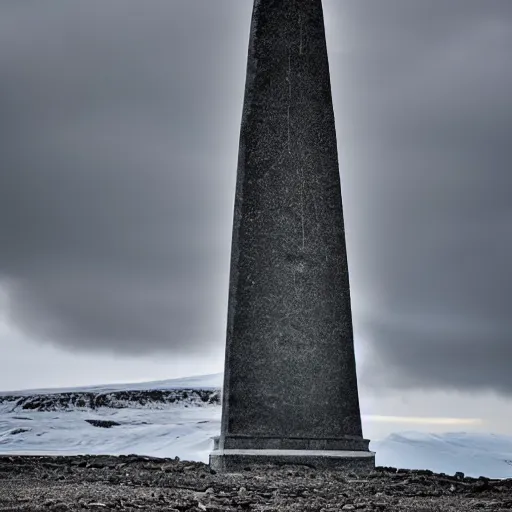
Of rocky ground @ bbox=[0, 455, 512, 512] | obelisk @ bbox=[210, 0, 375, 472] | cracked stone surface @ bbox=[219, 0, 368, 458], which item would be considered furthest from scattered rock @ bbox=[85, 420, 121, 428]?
cracked stone surface @ bbox=[219, 0, 368, 458]

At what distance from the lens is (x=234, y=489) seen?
5.28 m

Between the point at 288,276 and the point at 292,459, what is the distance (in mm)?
1557

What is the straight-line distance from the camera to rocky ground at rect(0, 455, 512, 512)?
4.51m

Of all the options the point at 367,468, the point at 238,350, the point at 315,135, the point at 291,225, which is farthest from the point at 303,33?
the point at 367,468

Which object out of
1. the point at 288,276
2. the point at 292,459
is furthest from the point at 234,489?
the point at 288,276

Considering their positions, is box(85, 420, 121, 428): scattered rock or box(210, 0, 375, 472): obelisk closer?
box(210, 0, 375, 472): obelisk

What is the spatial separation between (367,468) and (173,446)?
8.59ft

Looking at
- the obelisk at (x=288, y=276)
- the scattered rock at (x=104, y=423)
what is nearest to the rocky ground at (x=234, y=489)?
the obelisk at (x=288, y=276)

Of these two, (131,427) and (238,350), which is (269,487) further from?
(131,427)

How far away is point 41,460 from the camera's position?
8.44 metres

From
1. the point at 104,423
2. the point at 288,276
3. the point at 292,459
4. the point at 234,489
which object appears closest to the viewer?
the point at 234,489

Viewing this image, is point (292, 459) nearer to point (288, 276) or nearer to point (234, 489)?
point (288, 276)

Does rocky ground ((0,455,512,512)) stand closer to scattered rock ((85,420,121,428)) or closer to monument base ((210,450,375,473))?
monument base ((210,450,375,473))

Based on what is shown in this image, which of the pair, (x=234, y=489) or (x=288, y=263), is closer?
(x=234, y=489)
